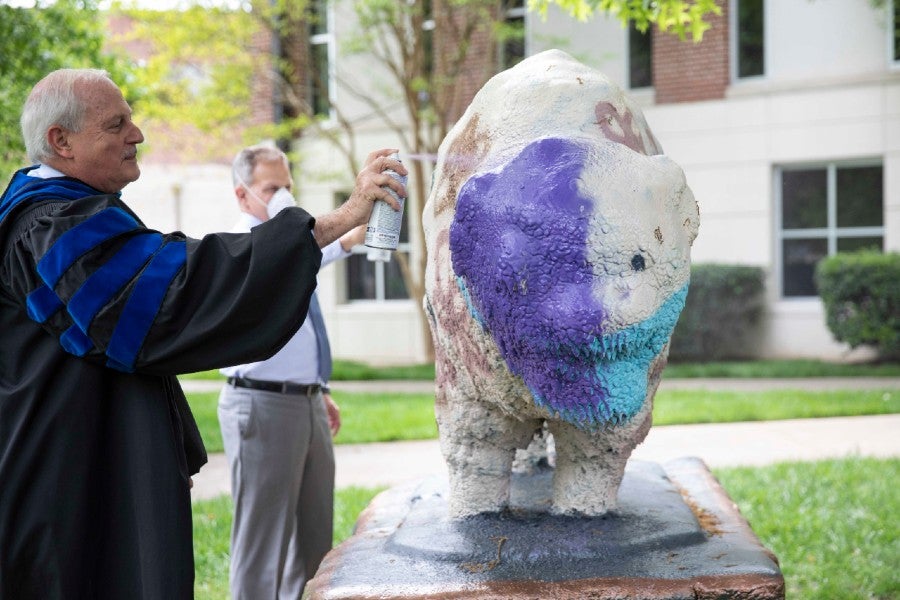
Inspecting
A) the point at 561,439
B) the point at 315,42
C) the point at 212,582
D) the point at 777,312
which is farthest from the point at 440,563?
the point at 315,42

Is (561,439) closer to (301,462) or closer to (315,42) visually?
(301,462)

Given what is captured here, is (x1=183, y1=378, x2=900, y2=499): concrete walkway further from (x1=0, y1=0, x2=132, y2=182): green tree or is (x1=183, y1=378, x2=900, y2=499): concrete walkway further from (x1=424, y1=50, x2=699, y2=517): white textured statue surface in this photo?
(x1=424, y1=50, x2=699, y2=517): white textured statue surface

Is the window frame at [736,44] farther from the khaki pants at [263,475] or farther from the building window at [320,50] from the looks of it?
the khaki pants at [263,475]

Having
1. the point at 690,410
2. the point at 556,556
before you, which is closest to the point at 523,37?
the point at 690,410

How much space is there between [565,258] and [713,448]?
5.05m

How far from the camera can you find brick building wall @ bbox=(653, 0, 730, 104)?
11.6 meters

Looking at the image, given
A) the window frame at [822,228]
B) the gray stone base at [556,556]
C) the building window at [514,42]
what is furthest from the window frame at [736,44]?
the gray stone base at [556,556]

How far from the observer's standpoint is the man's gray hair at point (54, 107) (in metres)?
2.32

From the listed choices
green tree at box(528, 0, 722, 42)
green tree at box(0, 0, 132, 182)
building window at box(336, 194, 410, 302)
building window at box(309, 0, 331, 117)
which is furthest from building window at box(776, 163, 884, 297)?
green tree at box(0, 0, 132, 182)

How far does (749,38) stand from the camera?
11.7 m

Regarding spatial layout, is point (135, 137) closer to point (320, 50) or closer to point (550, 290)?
point (550, 290)

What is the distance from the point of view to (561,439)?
10.1 ft

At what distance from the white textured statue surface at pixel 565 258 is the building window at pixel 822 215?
372 inches

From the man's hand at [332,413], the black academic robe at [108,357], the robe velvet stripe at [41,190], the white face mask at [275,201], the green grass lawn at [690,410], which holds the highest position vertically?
the robe velvet stripe at [41,190]
